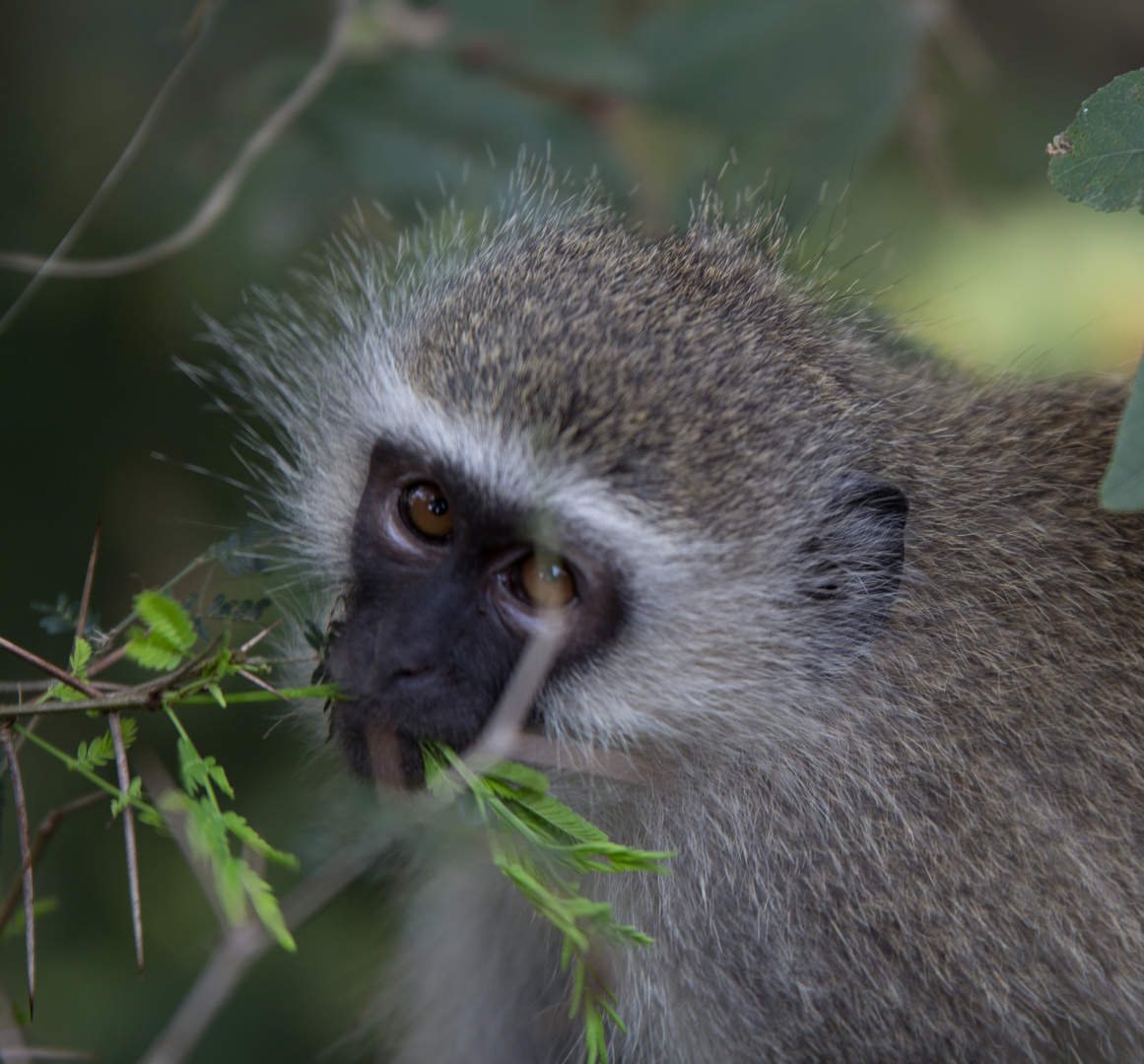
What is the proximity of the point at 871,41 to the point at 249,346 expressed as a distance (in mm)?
1827

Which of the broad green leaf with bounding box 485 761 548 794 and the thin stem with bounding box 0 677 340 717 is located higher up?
the broad green leaf with bounding box 485 761 548 794

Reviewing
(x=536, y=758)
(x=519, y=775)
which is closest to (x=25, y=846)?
(x=519, y=775)

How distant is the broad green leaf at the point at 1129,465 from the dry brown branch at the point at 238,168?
1.75 meters

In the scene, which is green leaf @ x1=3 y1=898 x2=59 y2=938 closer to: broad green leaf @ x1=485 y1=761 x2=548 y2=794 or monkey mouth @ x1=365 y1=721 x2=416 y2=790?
monkey mouth @ x1=365 y1=721 x2=416 y2=790

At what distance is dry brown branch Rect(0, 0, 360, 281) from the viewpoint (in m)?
2.27

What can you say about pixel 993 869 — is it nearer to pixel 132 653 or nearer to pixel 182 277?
pixel 132 653

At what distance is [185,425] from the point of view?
3.42 m

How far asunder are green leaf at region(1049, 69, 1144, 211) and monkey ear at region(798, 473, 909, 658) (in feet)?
1.75

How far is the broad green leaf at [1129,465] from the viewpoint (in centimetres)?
134

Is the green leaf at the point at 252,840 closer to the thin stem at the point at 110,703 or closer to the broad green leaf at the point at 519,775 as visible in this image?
the thin stem at the point at 110,703

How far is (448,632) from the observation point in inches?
67.6

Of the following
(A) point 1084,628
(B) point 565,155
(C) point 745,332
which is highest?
(B) point 565,155

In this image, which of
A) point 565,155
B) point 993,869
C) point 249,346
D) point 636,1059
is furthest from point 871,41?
point 636,1059

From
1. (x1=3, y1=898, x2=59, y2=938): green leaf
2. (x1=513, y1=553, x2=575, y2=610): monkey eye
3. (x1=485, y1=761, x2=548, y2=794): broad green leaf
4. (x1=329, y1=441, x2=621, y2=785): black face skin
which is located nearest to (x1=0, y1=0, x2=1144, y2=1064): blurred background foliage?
(x1=3, y1=898, x2=59, y2=938): green leaf
